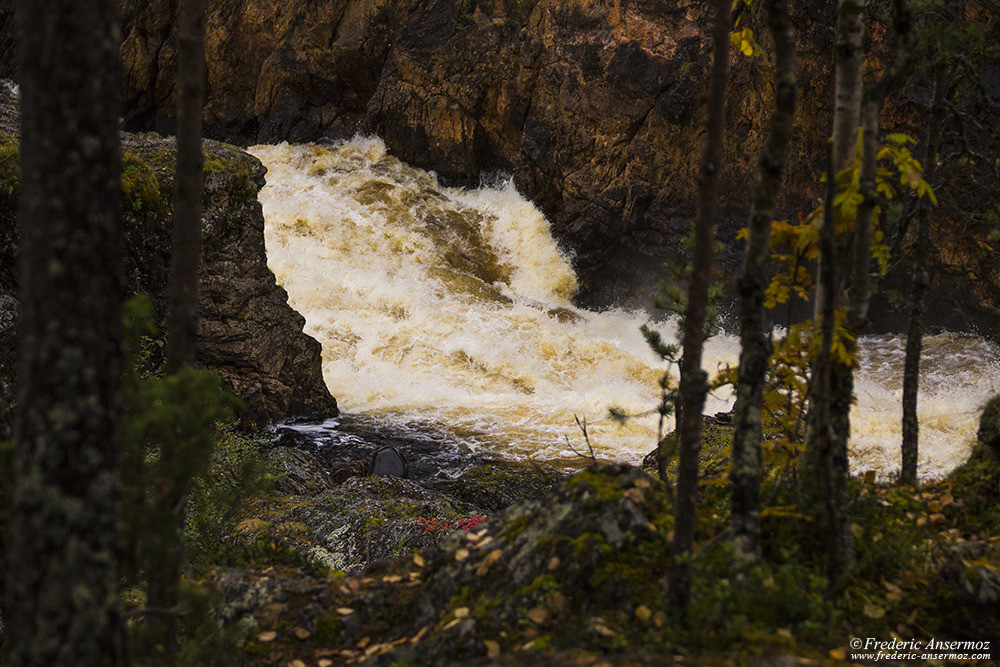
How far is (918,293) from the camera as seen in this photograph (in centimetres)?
613

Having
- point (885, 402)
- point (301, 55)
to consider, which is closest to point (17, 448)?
point (885, 402)

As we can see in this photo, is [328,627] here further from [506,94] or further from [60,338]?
[506,94]

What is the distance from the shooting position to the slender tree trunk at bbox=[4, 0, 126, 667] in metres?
2.27

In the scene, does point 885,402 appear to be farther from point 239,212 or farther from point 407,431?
point 239,212

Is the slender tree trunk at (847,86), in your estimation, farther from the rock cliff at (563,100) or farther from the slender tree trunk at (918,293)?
the rock cliff at (563,100)

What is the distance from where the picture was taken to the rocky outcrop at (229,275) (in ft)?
37.4

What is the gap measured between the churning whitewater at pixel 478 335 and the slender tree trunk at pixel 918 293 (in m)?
4.93

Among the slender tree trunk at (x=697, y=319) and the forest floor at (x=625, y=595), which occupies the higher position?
the slender tree trunk at (x=697, y=319)

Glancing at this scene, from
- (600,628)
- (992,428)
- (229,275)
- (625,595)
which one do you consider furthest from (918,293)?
(229,275)

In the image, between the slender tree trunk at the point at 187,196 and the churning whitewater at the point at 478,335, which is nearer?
the slender tree trunk at the point at 187,196

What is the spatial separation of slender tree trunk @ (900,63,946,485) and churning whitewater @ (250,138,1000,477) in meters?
4.93

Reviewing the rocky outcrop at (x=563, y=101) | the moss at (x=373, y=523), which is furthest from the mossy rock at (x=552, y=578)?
the rocky outcrop at (x=563, y=101)

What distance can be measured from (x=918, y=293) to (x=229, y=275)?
1080 cm

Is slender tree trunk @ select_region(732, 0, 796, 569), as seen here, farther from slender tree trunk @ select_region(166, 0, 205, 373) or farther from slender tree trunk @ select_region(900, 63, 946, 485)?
slender tree trunk @ select_region(900, 63, 946, 485)
